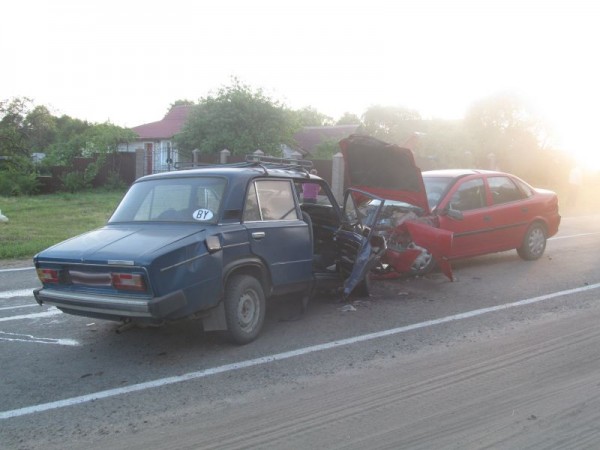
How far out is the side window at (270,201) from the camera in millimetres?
6250

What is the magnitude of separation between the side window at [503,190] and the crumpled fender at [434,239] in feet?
7.68

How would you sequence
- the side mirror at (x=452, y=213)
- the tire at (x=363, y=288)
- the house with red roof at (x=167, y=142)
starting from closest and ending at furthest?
1. the tire at (x=363, y=288)
2. the side mirror at (x=452, y=213)
3. the house with red roof at (x=167, y=142)

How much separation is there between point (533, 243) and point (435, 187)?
2395mm

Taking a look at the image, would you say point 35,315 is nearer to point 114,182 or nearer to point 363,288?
point 363,288

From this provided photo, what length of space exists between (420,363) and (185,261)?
233 centimetres

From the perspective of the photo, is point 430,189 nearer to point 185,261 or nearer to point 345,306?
point 345,306

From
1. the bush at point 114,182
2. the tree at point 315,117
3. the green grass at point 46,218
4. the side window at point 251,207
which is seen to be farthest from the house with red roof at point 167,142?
the tree at point 315,117

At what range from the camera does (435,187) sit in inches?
381

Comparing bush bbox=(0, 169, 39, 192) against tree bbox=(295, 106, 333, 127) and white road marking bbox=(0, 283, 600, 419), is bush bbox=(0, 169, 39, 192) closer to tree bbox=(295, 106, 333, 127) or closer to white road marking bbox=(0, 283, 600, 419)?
white road marking bbox=(0, 283, 600, 419)

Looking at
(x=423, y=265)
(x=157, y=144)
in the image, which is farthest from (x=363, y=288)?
(x=157, y=144)

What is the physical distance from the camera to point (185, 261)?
17.1 ft

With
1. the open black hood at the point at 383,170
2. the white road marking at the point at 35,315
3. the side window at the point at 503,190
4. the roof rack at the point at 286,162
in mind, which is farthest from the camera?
the side window at the point at 503,190

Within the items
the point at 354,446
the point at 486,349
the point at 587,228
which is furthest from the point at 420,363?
the point at 587,228

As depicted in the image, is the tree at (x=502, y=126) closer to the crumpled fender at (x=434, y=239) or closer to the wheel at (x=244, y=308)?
the crumpled fender at (x=434, y=239)
